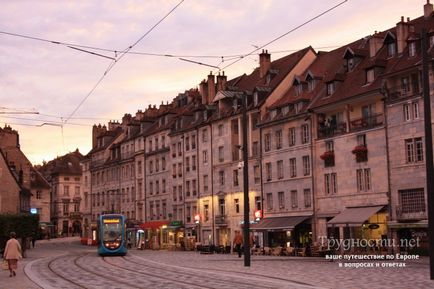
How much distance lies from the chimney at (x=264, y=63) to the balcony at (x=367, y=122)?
56.6ft

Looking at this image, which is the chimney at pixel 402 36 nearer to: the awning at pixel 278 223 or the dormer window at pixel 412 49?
the dormer window at pixel 412 49

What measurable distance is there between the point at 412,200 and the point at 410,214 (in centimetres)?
85

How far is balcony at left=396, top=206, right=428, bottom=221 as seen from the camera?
40.6 meters

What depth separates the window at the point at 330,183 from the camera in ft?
159

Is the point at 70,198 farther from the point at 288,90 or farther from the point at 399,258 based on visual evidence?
the point at 399,258

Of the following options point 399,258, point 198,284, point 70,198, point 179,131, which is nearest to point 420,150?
point 399,258

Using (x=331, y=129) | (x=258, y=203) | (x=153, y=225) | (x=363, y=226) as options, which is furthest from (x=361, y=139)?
(x=153, y=225)

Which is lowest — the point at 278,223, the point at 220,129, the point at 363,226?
the point at 363,226

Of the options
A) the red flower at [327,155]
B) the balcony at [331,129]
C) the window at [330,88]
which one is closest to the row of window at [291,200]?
the red flower at [327,155]

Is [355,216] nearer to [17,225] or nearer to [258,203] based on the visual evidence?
[258,203]

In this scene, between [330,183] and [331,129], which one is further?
[331,129]

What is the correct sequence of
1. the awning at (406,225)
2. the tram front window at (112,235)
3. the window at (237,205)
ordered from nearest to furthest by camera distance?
the awning at (406,225)
the tram front window at (112,235)
the window at (237,205)

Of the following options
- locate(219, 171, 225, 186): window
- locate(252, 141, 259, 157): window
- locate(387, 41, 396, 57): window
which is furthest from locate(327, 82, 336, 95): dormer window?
locate(219, 171, 225, 186): window

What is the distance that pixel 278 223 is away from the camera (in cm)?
5272
